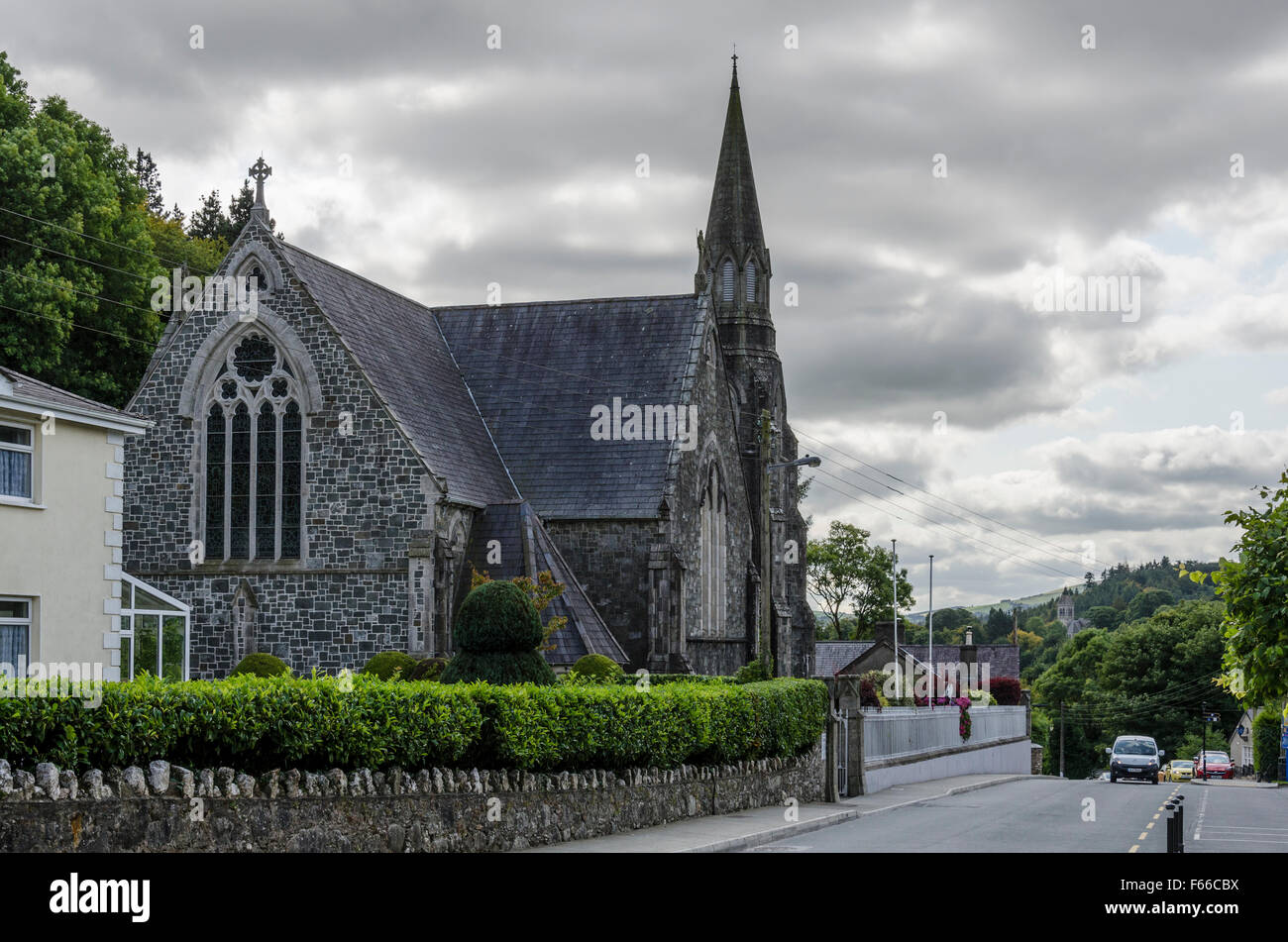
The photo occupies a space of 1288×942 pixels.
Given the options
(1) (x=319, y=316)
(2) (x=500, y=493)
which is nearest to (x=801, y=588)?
(2) (x=500, y=493)

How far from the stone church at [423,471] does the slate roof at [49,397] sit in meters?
10.3

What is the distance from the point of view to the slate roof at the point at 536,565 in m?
34.0

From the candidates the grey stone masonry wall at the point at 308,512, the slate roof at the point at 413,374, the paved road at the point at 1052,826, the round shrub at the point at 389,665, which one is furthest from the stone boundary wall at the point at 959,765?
the grey stone masonry wall at the point at 308,512

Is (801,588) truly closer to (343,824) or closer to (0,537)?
(0,537)

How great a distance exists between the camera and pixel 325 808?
1480 cm

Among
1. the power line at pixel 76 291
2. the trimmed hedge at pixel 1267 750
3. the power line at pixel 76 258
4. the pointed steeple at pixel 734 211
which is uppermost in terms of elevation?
the pointed steeple at pixel 734 211

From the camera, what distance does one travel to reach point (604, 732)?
1995 centimetres

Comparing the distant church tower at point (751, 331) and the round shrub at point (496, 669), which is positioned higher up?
the distant church tower at point (751, 331)

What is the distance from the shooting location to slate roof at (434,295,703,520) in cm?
3900

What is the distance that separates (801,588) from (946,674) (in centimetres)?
3565

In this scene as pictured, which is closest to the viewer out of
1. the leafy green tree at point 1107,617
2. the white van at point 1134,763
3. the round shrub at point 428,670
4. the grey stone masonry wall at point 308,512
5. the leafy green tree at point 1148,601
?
the round shrub at point 428,670

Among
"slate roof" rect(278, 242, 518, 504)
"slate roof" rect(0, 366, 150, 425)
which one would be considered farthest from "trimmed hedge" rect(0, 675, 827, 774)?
"slate roof" rect(278, 242, 518, 504)

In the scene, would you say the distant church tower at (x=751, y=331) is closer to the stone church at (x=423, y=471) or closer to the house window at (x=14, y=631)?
the stone church at (x=423, y=471)

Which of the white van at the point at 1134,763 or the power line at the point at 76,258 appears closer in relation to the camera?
the power line at the point at 76,258
